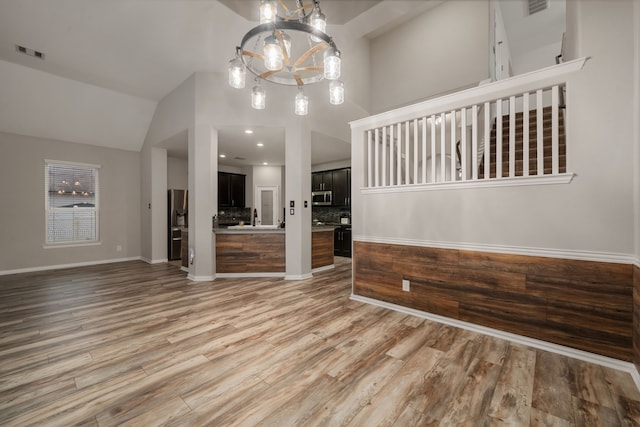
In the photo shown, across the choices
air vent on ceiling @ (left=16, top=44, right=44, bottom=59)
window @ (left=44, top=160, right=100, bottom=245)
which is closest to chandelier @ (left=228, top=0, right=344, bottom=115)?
air vent on ceiling @ (left=16, top=44, right=44, bottom=59)

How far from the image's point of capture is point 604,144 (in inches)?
78.7

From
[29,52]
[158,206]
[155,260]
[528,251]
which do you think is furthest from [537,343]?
→ [29,52]

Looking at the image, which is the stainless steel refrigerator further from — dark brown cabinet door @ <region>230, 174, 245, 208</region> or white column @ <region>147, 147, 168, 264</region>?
dark brown cabinet door @ <region>230, 174, 245, 208</region>

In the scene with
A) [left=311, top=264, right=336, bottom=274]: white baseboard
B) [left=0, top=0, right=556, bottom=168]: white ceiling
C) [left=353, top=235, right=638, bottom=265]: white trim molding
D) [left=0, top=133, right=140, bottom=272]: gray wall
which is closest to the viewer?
[left=353, top=235, right=638, bottom=265]: white trim molding

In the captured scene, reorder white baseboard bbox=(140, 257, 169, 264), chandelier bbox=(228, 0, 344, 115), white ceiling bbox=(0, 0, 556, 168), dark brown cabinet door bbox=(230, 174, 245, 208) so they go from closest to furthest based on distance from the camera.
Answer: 1. chandelier bbox=(228, 0, 344, 115)
2. white ceiling bbox=(0, 0, 556, 168)
3. white baseboard bbox=(140, 257, 169, 264)
4. dark brown cabinet door bbox=(230, 174, 245, 208)

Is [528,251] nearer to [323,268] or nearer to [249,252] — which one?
[323,268]

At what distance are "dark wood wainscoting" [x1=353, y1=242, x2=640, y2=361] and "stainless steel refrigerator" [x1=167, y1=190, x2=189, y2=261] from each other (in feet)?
17.0

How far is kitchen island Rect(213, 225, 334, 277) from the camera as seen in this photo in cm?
456

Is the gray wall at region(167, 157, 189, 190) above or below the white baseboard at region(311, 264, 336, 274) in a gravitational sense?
above

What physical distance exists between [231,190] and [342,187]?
3.50 metres

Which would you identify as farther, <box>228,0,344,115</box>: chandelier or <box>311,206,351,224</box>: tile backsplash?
<box>311,206,351,224</box>: tile backsplash

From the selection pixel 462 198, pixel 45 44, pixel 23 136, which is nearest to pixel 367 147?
pixel 462 198

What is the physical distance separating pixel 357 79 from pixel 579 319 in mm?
5793

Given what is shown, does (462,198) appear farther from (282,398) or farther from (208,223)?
(208,223)
